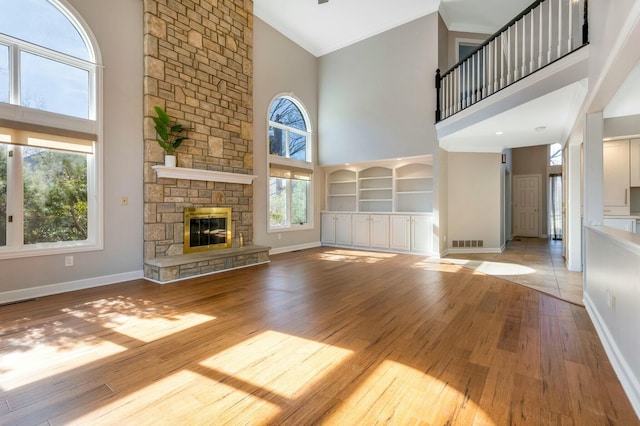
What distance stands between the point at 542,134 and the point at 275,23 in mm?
5869

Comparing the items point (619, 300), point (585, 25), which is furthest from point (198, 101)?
point (619, 300)

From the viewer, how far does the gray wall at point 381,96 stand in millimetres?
6367

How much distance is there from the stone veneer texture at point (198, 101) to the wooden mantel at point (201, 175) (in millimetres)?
121

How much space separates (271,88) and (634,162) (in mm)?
6709

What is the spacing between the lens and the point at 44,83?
370 cm

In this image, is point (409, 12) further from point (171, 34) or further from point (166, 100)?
point (166, 100)

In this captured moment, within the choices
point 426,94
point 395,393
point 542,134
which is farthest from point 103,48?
point 542,134

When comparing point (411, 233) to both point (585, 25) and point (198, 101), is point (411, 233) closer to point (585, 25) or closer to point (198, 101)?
point (585, 25)

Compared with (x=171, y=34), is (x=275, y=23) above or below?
above

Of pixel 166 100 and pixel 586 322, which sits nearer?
pixel 586 322

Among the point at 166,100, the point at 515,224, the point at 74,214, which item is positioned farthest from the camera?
the point at 515,224

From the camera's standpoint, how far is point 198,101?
508cm

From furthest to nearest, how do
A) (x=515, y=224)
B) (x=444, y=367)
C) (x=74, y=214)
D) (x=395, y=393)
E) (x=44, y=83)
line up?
1. (x=515, y=224)
2. (x=74, y=214)
3. (x=44, y=83)
4. (x=444, y=367)
5. (x=395, y=393)

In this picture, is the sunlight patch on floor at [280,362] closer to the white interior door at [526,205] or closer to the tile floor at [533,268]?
the tile floor at [533,268]
